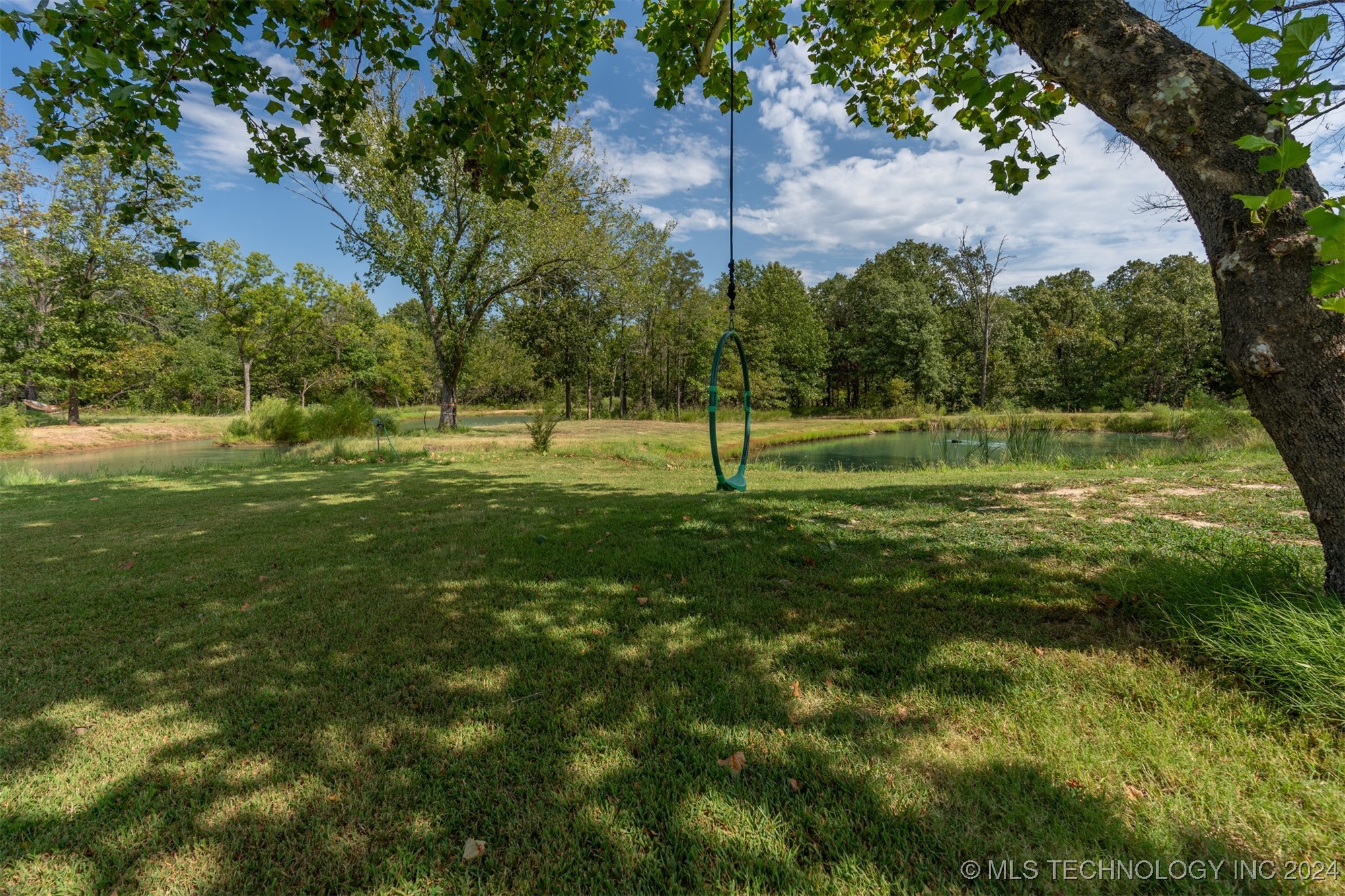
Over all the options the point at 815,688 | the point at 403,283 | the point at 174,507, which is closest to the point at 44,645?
the point at 815,688

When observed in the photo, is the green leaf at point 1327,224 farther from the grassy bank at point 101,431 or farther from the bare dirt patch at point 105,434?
the bare dirt patch at point 105,434

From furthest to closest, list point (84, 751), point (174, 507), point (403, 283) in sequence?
point (403, 283), point (174, 507), point (84, 751)

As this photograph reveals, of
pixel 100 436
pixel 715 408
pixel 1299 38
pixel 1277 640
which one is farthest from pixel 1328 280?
pixel 100 436

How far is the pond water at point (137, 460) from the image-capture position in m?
12.9

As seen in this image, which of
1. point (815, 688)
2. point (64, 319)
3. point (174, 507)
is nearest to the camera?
point (815, 688)

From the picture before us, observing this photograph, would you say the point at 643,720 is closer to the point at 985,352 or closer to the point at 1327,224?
the point at 1327,224

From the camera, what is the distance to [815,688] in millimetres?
2373

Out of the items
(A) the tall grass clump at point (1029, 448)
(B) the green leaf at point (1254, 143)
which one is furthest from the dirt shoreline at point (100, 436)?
(A) the tall grass clump at point (1029, 448)

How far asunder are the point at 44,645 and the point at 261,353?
34.3 m

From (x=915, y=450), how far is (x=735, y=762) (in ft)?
71.2

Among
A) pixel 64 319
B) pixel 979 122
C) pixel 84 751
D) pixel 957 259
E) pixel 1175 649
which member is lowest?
pixel 84 751

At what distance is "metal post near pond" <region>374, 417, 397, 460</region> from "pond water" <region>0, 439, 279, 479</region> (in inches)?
110

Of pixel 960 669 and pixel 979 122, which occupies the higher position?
pixel 979 122

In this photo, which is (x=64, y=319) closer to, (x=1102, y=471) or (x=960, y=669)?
(x=960, y=669)
